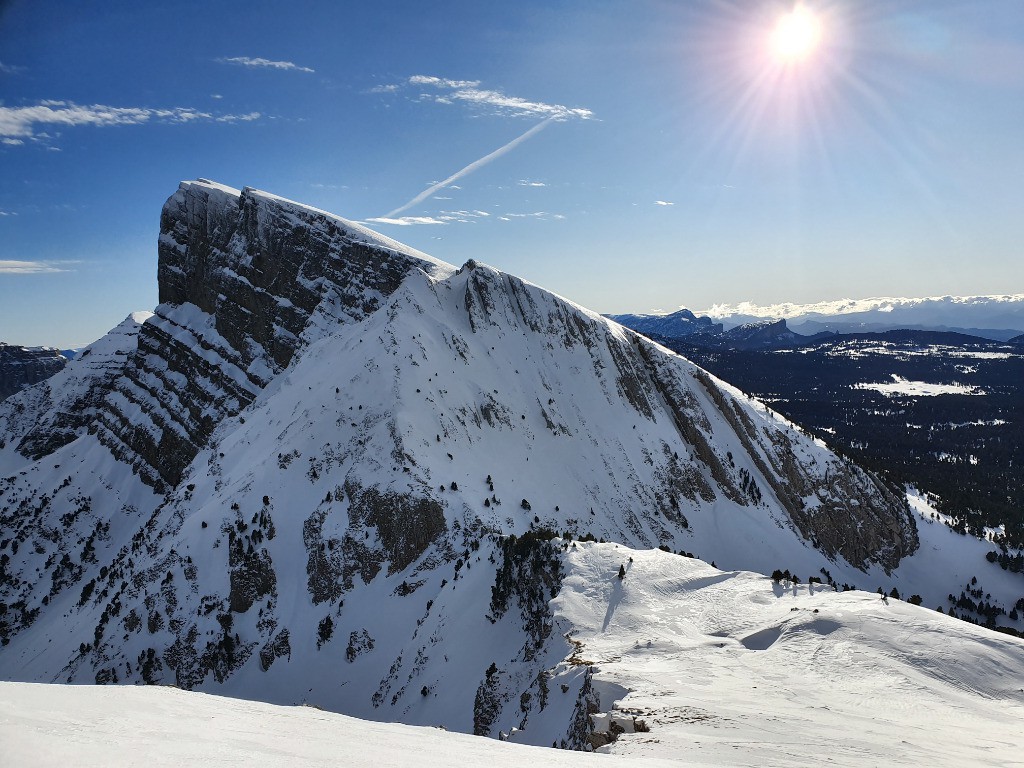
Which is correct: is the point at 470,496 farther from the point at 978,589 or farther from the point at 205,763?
the point at 978,589

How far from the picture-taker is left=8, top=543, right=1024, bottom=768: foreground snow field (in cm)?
1287

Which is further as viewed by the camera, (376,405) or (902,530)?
(902,530)

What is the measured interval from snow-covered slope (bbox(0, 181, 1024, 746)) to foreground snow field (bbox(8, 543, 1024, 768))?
4632 millimetres

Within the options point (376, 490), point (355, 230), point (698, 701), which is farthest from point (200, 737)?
point (355, 230)

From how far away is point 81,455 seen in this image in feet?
470

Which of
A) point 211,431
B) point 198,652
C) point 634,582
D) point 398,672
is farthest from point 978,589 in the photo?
point 211,431

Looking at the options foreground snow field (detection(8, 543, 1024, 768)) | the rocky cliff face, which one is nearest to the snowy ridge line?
the rocky cliff face

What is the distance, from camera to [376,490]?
61906 millimetres

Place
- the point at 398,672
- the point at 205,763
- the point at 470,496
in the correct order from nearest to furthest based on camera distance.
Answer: the point at 205,763, the point at 398,672, the point at 470,496

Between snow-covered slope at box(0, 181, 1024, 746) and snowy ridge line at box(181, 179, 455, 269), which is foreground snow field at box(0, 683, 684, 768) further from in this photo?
snowy ridge line at box(181, 179, 455, 269)

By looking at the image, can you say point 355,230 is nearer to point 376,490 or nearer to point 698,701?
point 376,490

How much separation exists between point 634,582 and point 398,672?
75.5ft

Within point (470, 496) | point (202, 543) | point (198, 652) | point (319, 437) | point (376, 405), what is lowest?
point (198, 652)

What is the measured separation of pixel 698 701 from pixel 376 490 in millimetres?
45610
